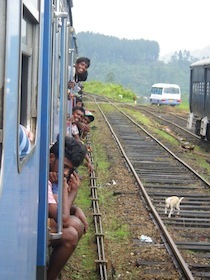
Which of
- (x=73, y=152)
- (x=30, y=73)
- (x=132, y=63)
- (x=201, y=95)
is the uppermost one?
(x=132, y=63)

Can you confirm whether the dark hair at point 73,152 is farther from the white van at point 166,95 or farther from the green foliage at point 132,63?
the green foliage at point 132,63

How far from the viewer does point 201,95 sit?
57.3 ft

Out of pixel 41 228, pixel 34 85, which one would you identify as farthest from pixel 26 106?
pixel 41 228

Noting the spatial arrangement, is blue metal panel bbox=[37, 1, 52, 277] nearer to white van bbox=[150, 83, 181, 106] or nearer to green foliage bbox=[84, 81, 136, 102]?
white van bbox=[150, 83, 181, 106]

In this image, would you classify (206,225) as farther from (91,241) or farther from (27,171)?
(27,171)

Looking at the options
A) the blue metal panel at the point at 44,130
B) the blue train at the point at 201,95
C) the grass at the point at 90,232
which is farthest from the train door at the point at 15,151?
the blue train at the point at 201,95

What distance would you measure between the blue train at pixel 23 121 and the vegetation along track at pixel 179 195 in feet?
9.13

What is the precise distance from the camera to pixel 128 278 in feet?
19.4

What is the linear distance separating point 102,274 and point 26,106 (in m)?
3.32

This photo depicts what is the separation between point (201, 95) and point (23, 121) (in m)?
15.0

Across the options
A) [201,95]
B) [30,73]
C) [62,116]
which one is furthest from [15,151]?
[201,95]

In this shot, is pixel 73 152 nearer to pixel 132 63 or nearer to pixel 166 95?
pixel 166 95

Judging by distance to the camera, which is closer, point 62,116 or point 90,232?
point 62,116

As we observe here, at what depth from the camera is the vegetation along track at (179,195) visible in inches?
257
